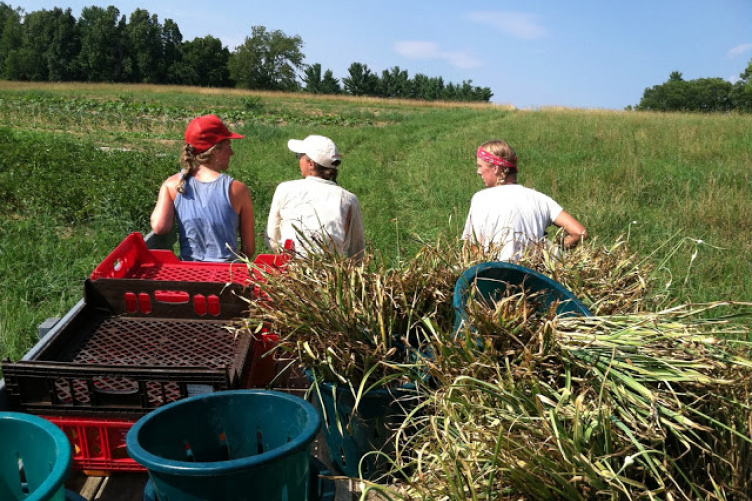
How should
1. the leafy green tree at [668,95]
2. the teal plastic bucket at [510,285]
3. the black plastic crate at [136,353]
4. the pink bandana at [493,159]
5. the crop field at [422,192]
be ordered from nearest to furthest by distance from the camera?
the black plastic crate at [136,353]
the teal plastic bucket at [510,285]
the pink bandana at [493,159]
the crop field at [422,192]
the leafy green tree at [668,95]

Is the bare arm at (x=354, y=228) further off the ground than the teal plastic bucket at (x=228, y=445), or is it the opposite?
the bare arm at (x=354, y=228)

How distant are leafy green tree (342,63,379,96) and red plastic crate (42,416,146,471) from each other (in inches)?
3694

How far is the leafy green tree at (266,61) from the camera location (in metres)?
95.0

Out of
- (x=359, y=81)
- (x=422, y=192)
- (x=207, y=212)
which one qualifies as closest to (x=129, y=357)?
(x=207, y=212)

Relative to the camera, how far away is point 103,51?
298 feet

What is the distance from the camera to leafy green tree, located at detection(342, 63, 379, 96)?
93.2m

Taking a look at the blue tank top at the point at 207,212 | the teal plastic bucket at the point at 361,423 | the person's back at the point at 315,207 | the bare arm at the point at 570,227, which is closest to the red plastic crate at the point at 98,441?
the teal plastic bucket at the point at 361,423

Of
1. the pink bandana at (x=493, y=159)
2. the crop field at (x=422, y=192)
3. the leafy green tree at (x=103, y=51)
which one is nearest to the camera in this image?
the pink bandana at (x=493, y=159)

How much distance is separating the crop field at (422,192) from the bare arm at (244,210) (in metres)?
0.98

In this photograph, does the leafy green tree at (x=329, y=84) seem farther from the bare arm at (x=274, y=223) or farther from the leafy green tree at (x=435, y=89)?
the bare arm at (x=274, y=223)

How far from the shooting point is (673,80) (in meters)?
128

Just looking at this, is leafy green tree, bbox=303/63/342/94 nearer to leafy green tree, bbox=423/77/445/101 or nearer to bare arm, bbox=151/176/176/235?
leafy green tree, bbox=423/77/445/101

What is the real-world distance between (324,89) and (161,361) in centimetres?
9488

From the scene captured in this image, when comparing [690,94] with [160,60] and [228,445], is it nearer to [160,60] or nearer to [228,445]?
[160,60]
